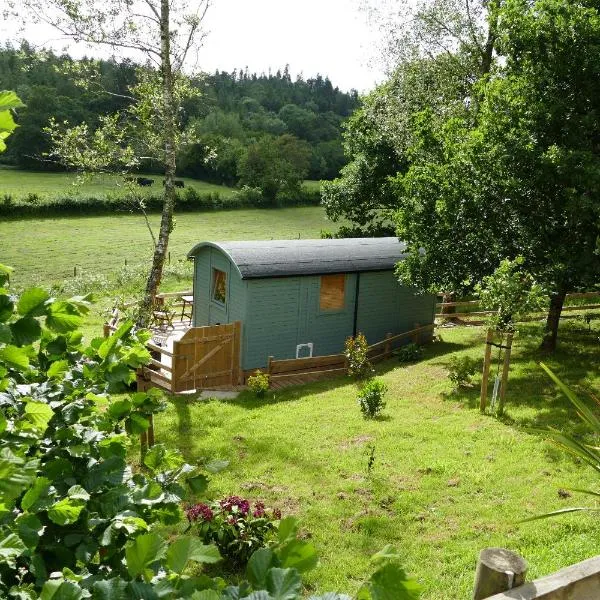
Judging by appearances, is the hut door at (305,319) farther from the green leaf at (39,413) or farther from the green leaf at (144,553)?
the green leaf at (144,553)

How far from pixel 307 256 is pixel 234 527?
12259mm

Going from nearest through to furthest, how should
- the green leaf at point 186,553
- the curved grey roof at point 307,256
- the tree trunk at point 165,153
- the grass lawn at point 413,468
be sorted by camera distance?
1. the green leaf at point 186,553
2. the grass lawn at point 413,468
3. the tree trunk at point 165,153
4. the curved grey roof at point 307,256

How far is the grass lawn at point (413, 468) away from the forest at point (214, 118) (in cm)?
964

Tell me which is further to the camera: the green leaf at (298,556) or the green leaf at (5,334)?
the green leaf at (5,334)

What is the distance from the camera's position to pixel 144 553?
222cm

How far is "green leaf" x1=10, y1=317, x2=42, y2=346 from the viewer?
2.51 m

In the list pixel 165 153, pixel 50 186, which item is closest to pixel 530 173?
pixel 165 153

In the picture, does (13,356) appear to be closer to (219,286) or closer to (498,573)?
(498,573)

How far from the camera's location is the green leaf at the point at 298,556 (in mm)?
1997

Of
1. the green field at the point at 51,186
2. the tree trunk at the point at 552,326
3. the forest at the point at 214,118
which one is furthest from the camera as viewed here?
the green field at the point at 51,186

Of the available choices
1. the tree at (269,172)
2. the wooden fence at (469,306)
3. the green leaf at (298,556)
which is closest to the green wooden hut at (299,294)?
the wooden fence at (469,306)

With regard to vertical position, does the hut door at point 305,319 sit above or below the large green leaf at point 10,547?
below

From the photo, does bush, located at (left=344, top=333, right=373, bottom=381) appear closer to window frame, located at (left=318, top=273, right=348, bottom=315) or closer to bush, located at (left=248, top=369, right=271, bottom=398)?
window frame, located at (left=318, top=273, right=348, bottom=315)

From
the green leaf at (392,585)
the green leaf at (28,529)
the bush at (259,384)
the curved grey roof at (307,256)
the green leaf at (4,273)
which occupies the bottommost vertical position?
the bush at (259,384)
